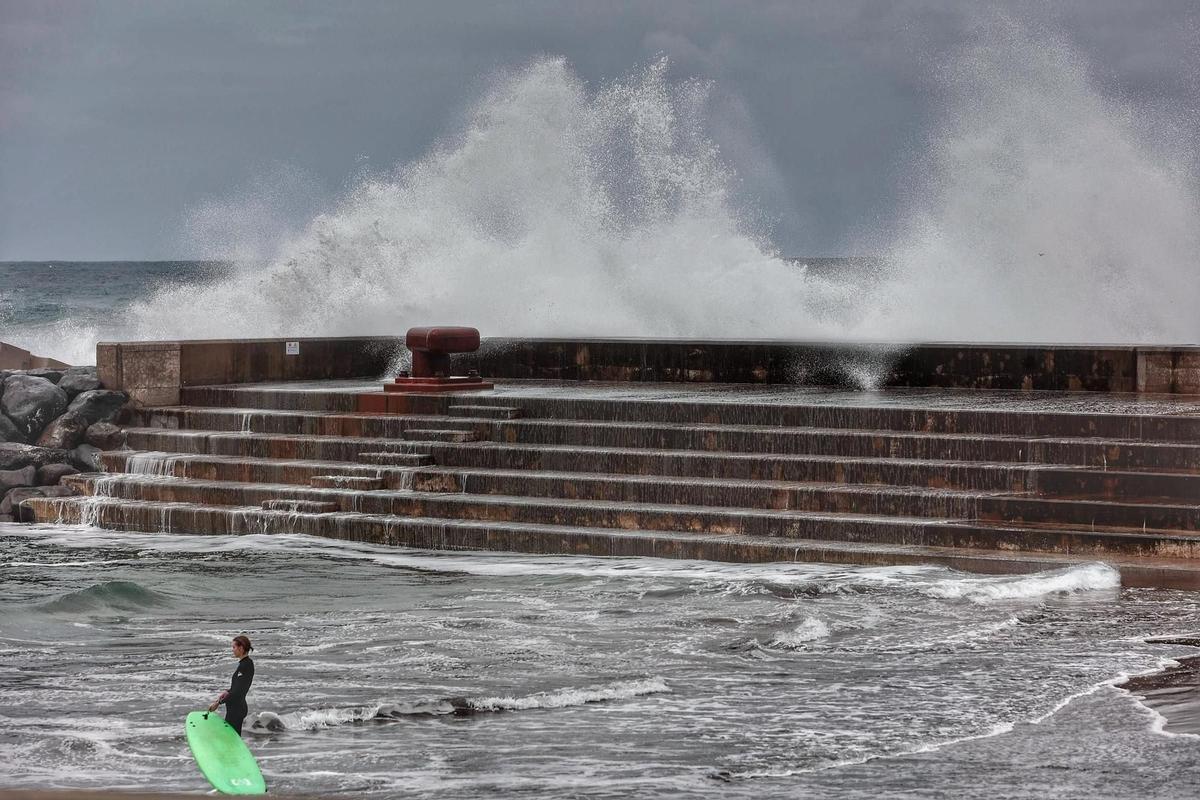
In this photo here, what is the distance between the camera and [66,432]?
512 inches

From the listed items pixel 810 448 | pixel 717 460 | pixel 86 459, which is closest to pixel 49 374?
pixel 86 459

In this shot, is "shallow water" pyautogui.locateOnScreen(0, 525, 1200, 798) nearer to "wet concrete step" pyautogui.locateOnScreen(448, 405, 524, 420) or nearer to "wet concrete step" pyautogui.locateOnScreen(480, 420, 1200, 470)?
"wet concrete step" pyautogui.locateOnScreen(480, 420, 1200, 470)

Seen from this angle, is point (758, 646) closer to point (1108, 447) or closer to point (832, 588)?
point (832, 588)

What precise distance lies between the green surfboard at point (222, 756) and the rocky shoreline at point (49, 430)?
7623 millimetres

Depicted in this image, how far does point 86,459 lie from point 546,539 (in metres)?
4.49

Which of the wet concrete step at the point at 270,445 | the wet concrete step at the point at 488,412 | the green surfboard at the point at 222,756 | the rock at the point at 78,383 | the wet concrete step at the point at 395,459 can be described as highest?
the rock at the point at 78,383

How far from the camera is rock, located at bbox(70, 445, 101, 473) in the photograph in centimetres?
1282

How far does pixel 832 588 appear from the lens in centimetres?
879

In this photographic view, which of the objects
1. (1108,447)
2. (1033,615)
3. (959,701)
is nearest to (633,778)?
(959,701)

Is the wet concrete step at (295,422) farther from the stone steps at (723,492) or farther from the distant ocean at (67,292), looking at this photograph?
the distant ocean at (67,292)

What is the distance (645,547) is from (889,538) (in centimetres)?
149

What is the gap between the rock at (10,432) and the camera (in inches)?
525

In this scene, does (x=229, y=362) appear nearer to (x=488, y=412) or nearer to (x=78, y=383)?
(x=78, y=383)

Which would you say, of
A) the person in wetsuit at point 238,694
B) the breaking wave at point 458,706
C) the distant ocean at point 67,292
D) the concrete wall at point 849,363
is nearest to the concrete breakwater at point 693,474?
the concrete wall at point 849,363
